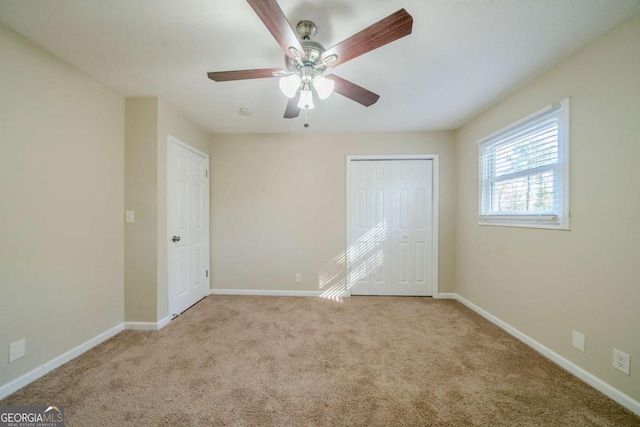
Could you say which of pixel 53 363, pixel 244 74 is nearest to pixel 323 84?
pixel 244 74

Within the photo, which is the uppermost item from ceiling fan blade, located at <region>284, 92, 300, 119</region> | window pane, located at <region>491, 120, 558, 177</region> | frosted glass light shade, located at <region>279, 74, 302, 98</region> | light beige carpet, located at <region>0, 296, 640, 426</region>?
ceiling fan blade, located at <region>284, 92, 300, 119</region>

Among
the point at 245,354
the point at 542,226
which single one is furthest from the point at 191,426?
the point at 542,226

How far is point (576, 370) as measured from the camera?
5.47ft

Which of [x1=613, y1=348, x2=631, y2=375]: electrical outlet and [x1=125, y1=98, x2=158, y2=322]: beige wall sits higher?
[x1=125, y1=98, x2=158, y2=322]: beige wall

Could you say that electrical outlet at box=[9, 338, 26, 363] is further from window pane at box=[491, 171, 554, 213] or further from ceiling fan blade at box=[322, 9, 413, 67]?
window pane at box=[491, 171, 554, 213]

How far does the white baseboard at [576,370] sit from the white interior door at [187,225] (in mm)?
3481

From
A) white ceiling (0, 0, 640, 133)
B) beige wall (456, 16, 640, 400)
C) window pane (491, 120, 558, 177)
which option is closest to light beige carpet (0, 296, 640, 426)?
beige wall (456, 16, 640, 400)

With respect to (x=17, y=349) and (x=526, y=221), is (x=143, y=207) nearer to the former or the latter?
(x=17, y=349)

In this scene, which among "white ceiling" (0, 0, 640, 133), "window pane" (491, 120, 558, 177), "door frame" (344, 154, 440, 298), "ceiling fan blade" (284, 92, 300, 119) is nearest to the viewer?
"white ceiling" (0, 0, 640, 133)

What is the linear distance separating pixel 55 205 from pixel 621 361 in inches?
157

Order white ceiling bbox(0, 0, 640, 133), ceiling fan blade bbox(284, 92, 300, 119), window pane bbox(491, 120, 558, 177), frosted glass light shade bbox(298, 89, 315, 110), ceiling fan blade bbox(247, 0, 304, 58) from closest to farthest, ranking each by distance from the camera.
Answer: ceiling fan blade bbox(247, 0, 304, 58) < white ceiling bbox(0, 0, 640, 133) < frosted glass light shade bbox(298, 89, 315, 110) < ceiling fan blade bbox(284, 92, 300, 119) < window pane bbox(491, 120, 558, 177)

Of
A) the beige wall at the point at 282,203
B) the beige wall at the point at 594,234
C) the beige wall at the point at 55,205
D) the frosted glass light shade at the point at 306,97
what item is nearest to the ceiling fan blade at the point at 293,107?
the frosted glass light shade at the point at 306,97

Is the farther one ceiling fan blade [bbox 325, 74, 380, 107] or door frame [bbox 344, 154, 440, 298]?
door frame [bbox 344, 154, 440, 298]

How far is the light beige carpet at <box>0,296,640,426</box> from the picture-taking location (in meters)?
1.34
